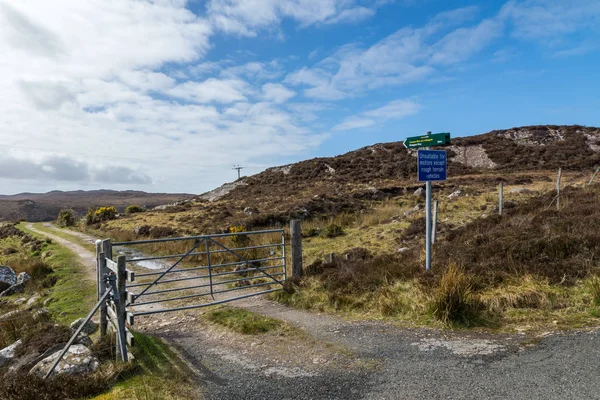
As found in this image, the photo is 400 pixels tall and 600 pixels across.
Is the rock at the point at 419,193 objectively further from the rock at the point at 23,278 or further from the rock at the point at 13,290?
the rock at the point at 13,290

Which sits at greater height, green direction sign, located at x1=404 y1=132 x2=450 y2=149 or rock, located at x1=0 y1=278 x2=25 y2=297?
green direction sign, located at x1=404 y1=132 x2=450 y2=149

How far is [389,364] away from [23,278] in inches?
573

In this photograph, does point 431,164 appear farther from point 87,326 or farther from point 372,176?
point 372,176

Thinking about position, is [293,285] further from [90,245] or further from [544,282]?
[90,245]

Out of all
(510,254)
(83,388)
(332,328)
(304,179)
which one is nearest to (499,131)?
(304,179)

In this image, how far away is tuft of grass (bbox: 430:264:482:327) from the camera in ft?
19.8

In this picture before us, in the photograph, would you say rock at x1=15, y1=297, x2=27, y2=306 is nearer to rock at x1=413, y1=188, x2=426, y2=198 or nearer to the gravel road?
the gravel road

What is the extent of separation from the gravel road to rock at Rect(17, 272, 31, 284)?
1067cm

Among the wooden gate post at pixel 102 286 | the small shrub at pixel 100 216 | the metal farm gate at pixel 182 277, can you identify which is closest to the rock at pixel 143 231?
the metal farm gate at pixel 182 277

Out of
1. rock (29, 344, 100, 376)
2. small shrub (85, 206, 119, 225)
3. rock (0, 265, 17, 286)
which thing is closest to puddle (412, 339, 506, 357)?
rock (29, 344, 100, 376)

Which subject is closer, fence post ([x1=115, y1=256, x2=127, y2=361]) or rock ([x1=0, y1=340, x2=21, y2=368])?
fence post ([x1=115, y1=256, x2=127, y2=361])

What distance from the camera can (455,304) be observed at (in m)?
6.14

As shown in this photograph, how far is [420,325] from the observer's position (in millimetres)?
6117

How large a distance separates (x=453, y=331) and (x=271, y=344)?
2.81m
